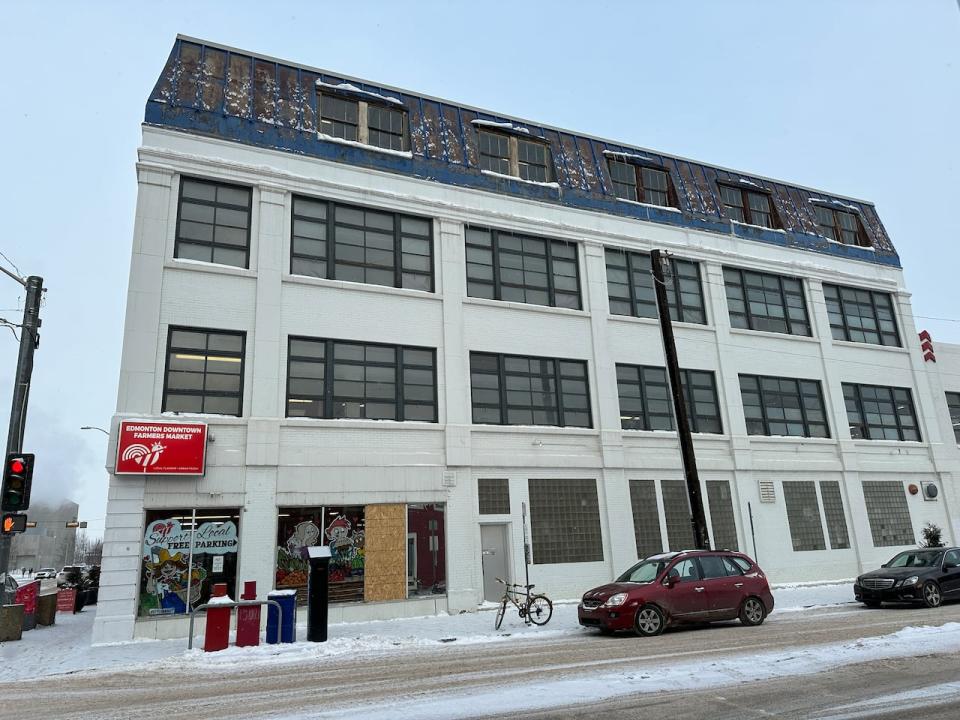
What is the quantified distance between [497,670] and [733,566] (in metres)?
6.78

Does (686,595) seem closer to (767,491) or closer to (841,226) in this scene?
(767,491)

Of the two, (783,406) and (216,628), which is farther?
(783,406)

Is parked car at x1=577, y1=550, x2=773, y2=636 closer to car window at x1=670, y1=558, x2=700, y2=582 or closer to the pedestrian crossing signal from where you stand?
car window at x1=670, y1=558, x2=700, y2=582

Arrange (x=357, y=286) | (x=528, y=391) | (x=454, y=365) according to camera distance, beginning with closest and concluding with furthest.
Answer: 1. (x=357, y=286)
2. (x=454, y=365)
3. (x=528, y=391)

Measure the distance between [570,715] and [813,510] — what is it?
1994cm

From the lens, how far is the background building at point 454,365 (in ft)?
53.8

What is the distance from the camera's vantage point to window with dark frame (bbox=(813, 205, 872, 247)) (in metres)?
29.1

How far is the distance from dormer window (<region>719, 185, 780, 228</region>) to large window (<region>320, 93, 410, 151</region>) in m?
13.3

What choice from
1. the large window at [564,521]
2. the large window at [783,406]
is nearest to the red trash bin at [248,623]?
the large window at [564,521]

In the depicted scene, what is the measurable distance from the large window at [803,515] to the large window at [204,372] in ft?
60.2

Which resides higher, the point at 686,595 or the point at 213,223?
the point at 213,223

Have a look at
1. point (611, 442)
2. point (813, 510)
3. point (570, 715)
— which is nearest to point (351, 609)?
point (611, 442)

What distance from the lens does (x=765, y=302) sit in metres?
25.8

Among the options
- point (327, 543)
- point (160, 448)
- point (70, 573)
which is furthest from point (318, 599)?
point (70, 573)
